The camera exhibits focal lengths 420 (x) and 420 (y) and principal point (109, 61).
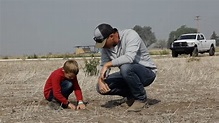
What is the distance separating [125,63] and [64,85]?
0.97 meters

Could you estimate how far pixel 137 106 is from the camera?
536 centimetres

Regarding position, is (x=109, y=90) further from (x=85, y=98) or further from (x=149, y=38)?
(x=149, y=38)

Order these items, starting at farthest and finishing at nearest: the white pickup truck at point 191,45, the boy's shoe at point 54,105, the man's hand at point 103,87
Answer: the white pickup truck at point 191,45 < the boy's shoe at point 54,105 < the man's hand at point 103,87

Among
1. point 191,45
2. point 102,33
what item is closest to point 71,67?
point 102,33

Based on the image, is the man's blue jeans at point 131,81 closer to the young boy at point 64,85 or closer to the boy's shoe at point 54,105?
the young boy at point 64,85

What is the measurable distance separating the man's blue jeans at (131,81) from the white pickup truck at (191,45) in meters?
22.2

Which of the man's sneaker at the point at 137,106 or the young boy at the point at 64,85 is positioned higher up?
the young boy at the point at 64,85

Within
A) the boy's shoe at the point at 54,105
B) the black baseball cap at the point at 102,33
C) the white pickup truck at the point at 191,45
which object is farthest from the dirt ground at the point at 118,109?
the white pickup truck at the point at 191,45

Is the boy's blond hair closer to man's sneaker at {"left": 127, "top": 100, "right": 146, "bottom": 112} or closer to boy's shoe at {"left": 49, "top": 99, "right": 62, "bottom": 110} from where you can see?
boy's shoe at {"left": 49, "top": 99, "right": 62, "bottom": 110}

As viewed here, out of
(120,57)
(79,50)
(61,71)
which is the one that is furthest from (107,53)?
(79,50)

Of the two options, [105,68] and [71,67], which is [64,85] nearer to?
[71,67]

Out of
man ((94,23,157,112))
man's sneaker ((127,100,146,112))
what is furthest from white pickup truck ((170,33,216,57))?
man's sneaker ((127,100,146,112))

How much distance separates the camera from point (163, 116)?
15.6 feet

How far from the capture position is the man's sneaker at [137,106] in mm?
5280
